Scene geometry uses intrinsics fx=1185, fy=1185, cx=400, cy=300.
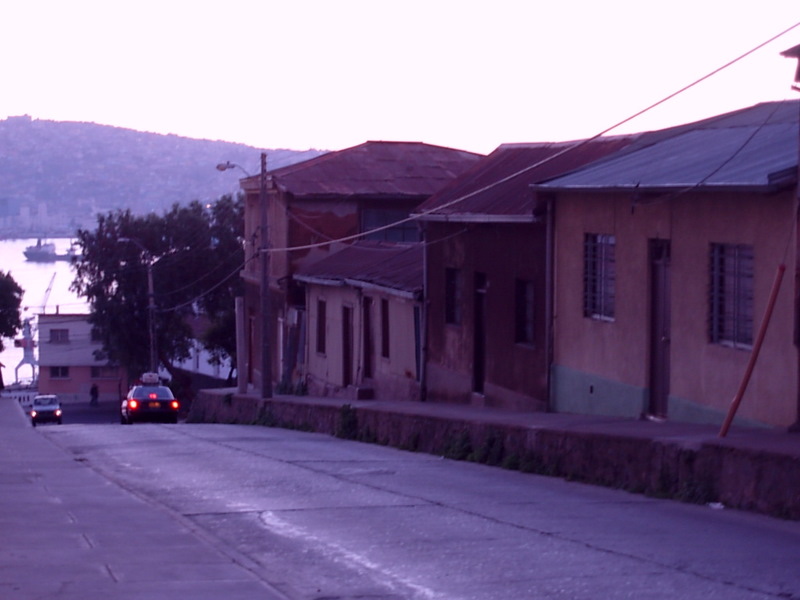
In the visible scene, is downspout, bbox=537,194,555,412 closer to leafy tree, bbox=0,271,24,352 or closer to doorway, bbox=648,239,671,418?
doorway, bbox=648,239,671,418

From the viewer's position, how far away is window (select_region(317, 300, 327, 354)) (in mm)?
33094

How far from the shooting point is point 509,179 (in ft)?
71.3

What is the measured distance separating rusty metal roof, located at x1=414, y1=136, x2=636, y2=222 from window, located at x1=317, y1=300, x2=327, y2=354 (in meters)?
7.91

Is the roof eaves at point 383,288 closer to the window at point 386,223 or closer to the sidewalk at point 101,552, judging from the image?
the window at point 386,223

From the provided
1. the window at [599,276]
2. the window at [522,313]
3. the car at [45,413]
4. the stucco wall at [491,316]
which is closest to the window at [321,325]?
the stucco wall at [491,316]

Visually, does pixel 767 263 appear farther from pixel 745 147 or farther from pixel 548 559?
pixel 548 559

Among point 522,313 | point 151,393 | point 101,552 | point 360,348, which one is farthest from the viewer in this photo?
point 151,393

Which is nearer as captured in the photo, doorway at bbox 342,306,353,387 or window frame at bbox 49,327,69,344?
doorway at bbox 342,306,353,387

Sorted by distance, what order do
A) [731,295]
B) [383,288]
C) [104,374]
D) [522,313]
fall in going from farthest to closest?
[104,374], [383,288], [522,313], [731,295]

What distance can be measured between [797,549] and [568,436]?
15.5 feet

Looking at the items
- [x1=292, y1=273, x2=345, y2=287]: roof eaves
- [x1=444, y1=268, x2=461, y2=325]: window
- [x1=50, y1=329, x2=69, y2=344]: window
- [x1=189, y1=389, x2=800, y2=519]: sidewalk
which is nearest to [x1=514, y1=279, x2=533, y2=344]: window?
[x1=189, y1=389, x2=800, y2=519]: sidewalk

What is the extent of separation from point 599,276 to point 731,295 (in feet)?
12.5

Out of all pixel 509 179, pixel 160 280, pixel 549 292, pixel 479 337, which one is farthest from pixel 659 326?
pixel 160 280

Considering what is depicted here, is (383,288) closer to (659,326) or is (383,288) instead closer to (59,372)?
(659,326)
